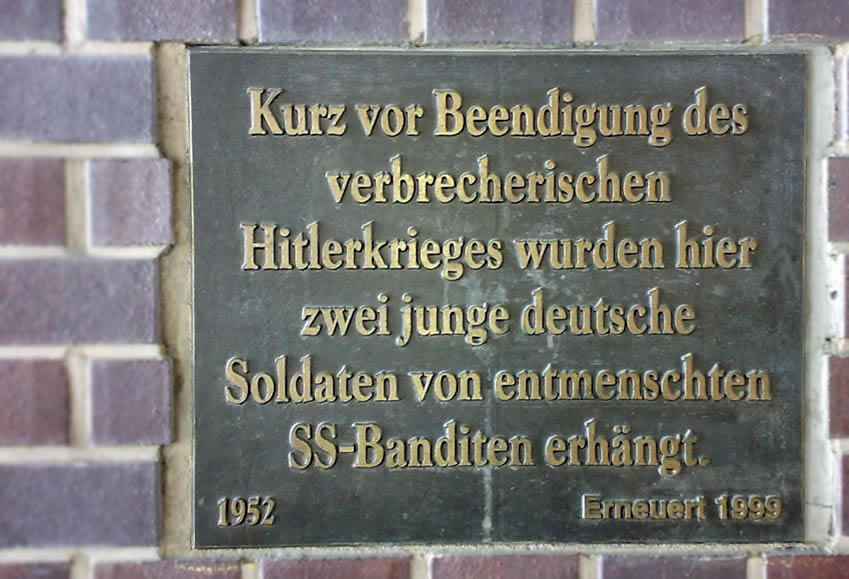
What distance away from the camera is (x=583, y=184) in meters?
1.15

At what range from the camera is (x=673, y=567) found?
1.16 m

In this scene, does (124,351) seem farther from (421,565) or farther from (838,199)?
(838,199)

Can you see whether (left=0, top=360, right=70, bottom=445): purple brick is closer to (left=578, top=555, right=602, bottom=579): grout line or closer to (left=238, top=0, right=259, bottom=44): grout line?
(left=238, top=0, right=259, bottom=44): grout line

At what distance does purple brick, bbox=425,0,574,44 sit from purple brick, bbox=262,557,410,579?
844mm

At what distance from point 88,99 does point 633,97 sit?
0.86 meters

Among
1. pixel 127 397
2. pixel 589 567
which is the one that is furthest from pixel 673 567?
pixel 127 397

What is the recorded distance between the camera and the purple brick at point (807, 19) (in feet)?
3.78

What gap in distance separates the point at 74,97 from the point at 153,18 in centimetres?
18

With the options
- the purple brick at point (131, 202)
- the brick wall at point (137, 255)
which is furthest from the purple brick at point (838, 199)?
the purple brick at point (131, 202)

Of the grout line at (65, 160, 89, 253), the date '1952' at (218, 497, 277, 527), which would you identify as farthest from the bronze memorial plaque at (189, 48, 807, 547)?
the grout line at (65, 160, 89, 253)

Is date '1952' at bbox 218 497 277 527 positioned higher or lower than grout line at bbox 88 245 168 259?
lower

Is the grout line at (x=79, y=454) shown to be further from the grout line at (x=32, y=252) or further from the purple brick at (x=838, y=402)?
the purple brick at (x=838, y=402)

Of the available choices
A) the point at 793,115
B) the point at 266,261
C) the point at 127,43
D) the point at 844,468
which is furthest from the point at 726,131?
the point at 127,43

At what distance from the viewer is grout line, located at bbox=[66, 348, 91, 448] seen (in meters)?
1.14
